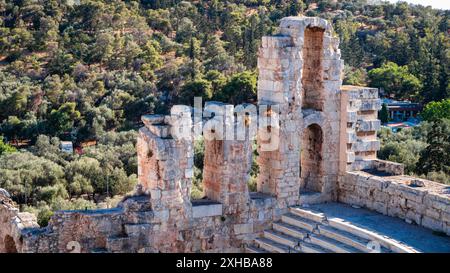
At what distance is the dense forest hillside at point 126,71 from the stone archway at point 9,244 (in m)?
8.36

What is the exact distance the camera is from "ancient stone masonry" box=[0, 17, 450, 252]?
1499 cm

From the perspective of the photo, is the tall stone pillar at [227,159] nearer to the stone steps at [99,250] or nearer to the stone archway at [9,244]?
the stone steps at [99,250]

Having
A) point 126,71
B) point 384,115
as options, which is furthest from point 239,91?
point 126,71

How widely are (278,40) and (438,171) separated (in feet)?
43.0

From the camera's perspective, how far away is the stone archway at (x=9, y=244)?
15938 mm

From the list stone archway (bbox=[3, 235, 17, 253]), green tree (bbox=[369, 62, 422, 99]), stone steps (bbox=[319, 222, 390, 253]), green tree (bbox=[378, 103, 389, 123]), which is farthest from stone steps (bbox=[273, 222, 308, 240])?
green tree (bbox=[369, 62, 422, 99])

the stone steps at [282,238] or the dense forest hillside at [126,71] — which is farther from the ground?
the dense forest hillside at [126,71]

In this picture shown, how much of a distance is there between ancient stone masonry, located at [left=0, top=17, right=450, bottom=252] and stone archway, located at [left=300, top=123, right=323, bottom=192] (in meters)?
0.03

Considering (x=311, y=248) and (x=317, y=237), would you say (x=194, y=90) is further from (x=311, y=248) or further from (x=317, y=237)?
(x=311, y=248)

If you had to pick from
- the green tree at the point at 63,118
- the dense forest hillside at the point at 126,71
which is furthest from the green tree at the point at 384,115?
the green tree at the point at 63,118

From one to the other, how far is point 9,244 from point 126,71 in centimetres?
3234

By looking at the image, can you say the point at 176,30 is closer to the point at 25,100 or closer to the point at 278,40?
the point at 25,100

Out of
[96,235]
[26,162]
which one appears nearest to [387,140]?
[26,162]

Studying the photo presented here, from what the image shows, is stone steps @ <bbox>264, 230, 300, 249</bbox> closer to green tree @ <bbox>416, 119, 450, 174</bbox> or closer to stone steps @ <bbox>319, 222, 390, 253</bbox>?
stone steps @ <bbox>319, 222, 390, 253</bbox>
